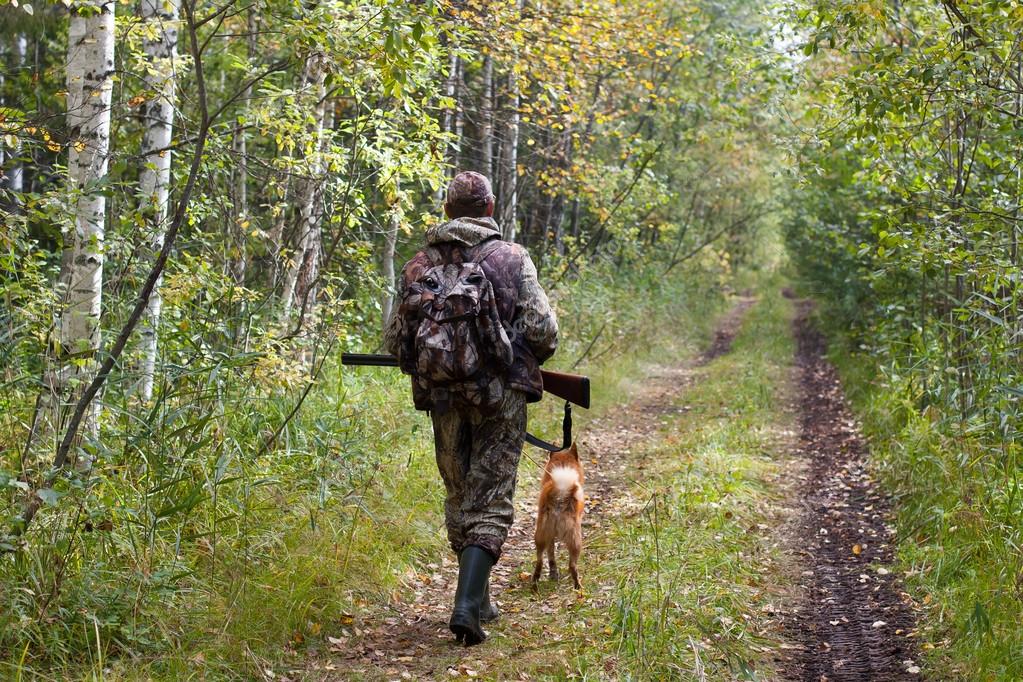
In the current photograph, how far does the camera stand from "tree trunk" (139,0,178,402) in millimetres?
5996

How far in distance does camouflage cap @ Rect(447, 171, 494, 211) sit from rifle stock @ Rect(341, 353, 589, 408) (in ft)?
3.05

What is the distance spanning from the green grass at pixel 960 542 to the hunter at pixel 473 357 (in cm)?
239

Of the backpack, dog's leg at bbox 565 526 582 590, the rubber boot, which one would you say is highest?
the backpack

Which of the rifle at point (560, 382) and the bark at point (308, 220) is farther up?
the bark at point (308, 220)

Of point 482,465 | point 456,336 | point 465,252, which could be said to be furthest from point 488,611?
point 465,252

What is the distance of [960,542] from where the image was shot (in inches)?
244

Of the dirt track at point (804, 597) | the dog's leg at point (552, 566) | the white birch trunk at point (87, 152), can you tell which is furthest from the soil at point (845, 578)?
the white birch trunk at point (87, 152)

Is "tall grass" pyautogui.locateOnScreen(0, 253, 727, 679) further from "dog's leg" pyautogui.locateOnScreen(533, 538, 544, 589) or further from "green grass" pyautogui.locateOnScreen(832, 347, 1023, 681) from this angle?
"green grass" pyautogui.locateOnScreen(832, 347, 1023, 681)

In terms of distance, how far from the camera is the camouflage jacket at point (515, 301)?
16.4 feet

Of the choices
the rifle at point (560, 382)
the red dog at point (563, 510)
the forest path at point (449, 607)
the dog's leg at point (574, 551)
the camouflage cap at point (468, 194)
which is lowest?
the forest path at point (449, 607)

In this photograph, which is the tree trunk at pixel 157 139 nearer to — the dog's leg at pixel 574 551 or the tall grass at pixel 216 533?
the tall grass at pixel 216 533

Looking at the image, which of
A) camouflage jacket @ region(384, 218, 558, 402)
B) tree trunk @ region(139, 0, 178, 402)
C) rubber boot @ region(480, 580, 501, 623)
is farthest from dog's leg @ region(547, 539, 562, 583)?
tree trunk @ region(139, 0, 178, 402)

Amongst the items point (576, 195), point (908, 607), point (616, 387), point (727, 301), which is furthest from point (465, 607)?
point (727, 301)

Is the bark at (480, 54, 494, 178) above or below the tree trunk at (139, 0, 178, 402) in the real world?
above
